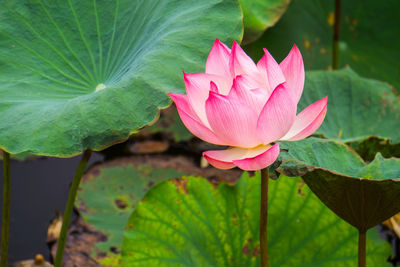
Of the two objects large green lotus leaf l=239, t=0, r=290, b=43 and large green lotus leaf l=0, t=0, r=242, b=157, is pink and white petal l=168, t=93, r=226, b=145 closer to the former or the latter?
large green lotus leaf l=0, t=0, r=242, b=157

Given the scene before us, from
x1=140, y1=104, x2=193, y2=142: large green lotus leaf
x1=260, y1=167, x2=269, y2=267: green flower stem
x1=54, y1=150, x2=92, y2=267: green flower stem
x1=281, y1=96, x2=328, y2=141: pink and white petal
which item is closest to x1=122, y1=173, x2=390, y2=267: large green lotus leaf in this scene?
x1=54, y1=150, x2=92, y2=267: green flower stem

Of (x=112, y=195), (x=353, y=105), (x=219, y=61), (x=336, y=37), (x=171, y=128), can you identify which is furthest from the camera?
(x=171, y=128)

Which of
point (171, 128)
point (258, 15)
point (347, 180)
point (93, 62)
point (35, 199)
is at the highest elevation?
point (258, 15)

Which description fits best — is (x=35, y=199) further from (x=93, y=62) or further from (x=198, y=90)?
(x=198, y=90)

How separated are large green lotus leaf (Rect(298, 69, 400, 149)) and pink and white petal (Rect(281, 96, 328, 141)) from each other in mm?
583

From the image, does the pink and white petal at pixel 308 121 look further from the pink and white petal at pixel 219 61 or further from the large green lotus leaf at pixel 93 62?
the large green lotus leaf at pixel 93 62

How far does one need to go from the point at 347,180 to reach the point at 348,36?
4.67 ft

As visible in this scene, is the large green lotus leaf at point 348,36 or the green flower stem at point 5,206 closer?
the green flower stem at point 5,206

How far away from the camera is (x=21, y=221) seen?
62.1 inches

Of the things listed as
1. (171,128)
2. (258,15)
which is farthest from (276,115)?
(171,128)

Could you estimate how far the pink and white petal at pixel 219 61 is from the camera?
78 centimetres

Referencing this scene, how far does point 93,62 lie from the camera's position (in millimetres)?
1142

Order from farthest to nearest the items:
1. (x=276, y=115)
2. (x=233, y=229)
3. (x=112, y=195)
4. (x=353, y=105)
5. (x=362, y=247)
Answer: (x=112, y=195) < (x=353, y=105) < (x=233, y=229) < (x=362, y=247) < (x=276, y=115)

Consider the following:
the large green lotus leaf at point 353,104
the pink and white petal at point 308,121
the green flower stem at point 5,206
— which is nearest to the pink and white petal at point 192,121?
the pink and white petal at point 308,121
